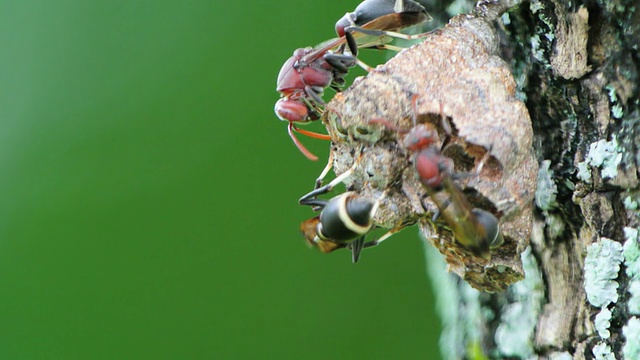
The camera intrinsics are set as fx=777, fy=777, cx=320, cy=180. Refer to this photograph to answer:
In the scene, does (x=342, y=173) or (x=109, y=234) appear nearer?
(x=342, y=173)

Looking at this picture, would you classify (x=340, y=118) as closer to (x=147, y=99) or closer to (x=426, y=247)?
(x=426, y=247)

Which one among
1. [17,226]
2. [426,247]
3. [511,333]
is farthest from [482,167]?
[17,226]

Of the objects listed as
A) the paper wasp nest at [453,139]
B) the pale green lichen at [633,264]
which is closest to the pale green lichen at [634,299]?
the pale green lichen at [633,264]

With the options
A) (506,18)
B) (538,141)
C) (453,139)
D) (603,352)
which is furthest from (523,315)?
(506,18)

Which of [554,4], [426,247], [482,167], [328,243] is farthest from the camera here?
[426,247]

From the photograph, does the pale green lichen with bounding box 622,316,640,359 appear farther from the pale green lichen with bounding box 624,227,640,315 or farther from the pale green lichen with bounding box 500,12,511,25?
the pale green lichen with bounding box 500,12,511,25

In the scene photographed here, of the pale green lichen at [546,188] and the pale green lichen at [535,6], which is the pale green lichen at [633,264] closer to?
the pale green lichen at [546,188]
